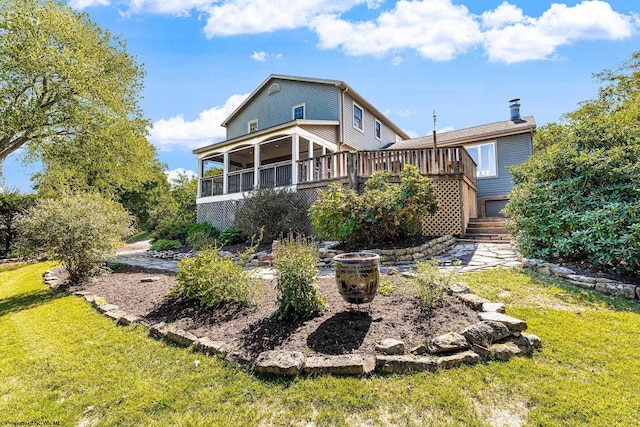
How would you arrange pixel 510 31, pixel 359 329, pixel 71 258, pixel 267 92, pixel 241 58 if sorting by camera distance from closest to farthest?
pixel 359 329 < pixel 71 258 < pixel 510 31 < pixel 241 58 < pixel 267 92

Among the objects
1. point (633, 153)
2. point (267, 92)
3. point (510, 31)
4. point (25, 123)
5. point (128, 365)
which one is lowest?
point (128, 365)

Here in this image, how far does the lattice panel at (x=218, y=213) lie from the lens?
14443 mm

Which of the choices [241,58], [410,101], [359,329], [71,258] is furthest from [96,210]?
[410,101]

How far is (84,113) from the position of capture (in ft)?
41.5

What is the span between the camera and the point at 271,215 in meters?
10.7

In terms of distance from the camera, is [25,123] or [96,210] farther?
[25,123]

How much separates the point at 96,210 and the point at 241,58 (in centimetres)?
710

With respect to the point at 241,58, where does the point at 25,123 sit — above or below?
below

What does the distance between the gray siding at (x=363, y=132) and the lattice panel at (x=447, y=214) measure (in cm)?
673

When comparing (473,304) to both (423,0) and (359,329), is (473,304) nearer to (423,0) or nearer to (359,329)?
(359,329)

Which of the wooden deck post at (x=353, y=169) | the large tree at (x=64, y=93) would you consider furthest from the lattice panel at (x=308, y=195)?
the large tree at (x=64, y=93)

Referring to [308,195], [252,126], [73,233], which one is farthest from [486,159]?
[73,233]

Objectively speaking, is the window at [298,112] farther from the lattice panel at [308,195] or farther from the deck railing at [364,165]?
the lattice panel at [308,195]

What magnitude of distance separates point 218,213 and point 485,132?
13242 mm
